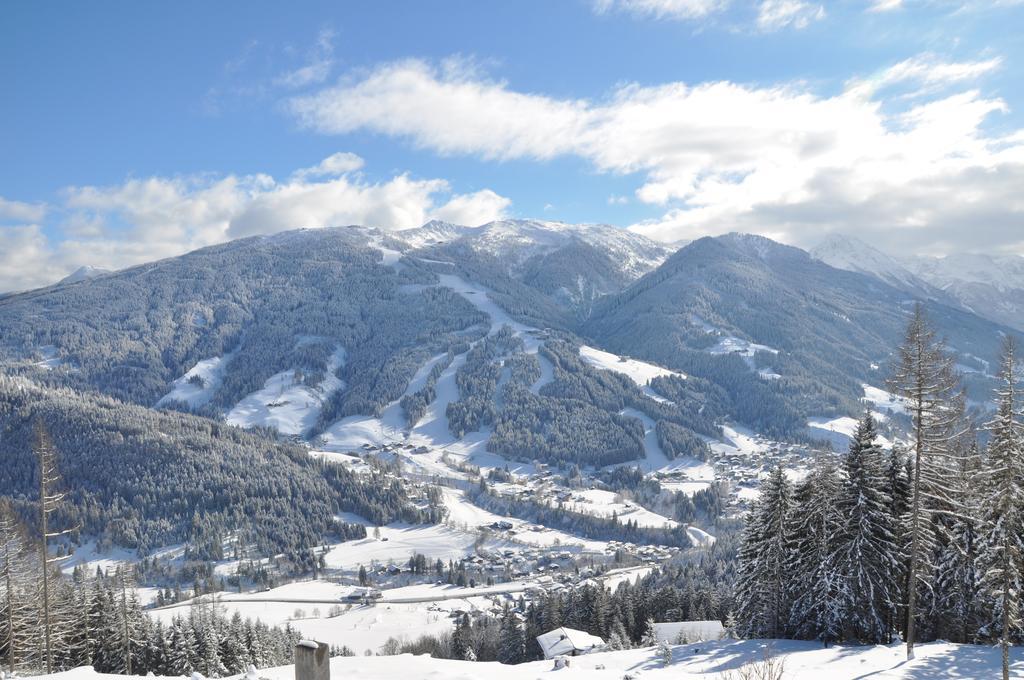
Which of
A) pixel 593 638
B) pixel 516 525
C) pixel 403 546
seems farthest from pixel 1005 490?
pixel 516 525

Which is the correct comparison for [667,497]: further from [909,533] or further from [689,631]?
[909,533]

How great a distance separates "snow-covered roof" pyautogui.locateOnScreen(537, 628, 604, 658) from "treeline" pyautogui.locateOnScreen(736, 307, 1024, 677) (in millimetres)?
16161

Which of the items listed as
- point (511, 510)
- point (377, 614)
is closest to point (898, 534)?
point (377, 614)

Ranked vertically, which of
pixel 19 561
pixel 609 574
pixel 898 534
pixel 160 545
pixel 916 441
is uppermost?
pixel 916 441

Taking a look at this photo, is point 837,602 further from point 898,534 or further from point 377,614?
point 377,614

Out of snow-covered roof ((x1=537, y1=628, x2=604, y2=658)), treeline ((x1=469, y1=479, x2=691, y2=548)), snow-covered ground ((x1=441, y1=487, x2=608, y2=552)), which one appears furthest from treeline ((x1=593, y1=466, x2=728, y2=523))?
snow-covered roof ((x1=537, y1=628, x2=604, y2=658))

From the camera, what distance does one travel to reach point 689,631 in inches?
2168

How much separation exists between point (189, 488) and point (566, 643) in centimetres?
14875

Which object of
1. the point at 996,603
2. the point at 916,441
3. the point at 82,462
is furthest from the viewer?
the point at 82,462

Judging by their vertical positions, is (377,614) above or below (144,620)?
below

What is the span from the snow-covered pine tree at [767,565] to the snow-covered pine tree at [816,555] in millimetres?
646

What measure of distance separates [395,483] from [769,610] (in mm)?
149966

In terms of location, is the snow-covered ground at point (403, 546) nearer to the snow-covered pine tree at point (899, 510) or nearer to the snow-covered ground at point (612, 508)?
the snow-covered ground at point (612, 508)

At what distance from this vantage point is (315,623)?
344ft
